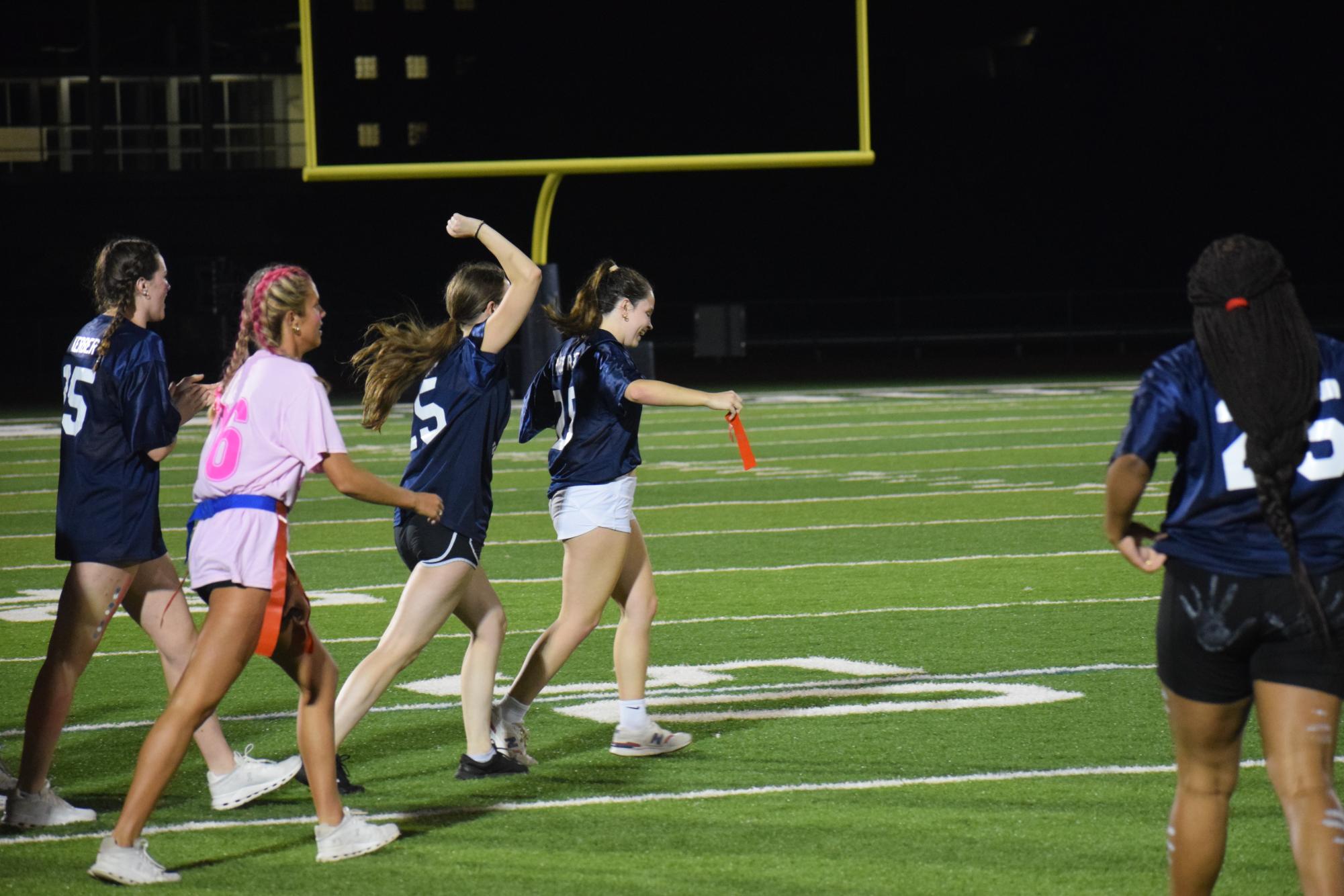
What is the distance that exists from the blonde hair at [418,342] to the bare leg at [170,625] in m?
0.79

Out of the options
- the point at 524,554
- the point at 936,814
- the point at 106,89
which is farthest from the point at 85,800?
the point at 106,89

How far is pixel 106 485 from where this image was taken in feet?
17.4

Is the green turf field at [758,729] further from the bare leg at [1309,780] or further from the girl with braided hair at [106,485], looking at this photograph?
the bare leg at [1309,780]

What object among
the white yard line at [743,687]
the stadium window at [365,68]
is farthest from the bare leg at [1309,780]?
the stadium window at [365,68]

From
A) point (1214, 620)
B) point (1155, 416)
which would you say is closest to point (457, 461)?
point (1155, 416)

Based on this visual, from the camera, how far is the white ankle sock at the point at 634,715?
6098mm

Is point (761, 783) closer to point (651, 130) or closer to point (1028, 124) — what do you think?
point (651, 130)

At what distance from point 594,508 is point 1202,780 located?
8.76 feet

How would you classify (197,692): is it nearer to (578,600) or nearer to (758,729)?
(578,600)

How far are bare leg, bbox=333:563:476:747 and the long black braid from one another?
2.62 metres

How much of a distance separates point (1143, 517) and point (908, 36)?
35.7 m

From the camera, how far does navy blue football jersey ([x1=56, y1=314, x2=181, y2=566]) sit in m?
5.27

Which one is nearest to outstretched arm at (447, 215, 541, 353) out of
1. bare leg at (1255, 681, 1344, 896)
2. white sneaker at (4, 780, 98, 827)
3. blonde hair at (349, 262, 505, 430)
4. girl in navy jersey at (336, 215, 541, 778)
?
girl in navy jersey at (336, 215, 541, 778)

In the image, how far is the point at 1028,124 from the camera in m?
48.1
